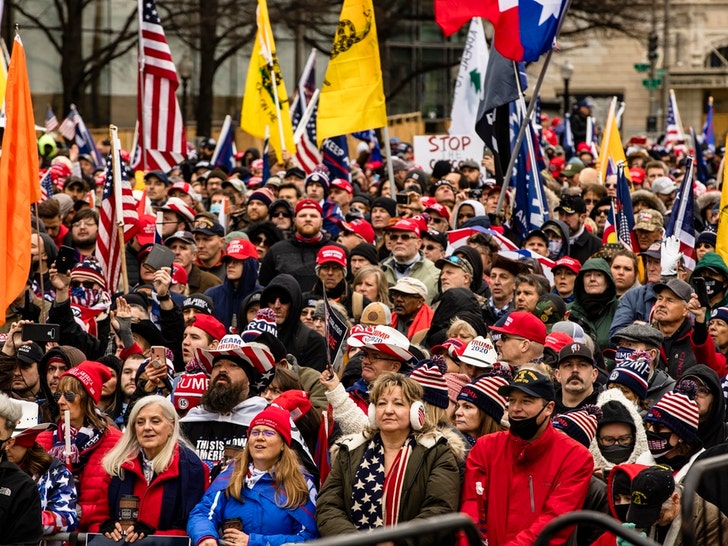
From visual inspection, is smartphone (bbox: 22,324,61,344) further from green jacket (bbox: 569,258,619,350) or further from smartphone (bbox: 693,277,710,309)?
smartphone (bbox: 693,277,710,309)

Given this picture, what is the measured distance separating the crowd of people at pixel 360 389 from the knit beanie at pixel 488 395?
1 cm

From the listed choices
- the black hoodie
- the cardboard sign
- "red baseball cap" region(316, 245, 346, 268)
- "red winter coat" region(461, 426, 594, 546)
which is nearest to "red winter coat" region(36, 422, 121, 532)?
"red winter coat" region(461, 426, 594, 546)

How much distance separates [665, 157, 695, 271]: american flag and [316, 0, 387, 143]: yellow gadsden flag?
3.71m

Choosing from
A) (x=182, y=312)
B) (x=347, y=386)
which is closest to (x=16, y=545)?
(x=347, y=386)

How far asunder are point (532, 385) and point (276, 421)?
1.22 m

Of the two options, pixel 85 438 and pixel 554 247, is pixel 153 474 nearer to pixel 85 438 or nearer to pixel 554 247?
pixel 85 438

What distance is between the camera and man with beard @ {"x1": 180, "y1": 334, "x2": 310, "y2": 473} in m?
8.06

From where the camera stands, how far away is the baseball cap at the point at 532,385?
23.1 feet

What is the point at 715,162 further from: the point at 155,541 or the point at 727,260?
the point at 155,541

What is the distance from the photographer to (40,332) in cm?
926

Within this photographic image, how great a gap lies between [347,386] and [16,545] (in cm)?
277

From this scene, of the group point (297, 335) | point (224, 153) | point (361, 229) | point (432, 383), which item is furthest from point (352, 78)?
point (432, 383)

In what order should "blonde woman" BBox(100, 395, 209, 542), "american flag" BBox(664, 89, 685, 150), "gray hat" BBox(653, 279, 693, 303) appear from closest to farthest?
"blonde woman" BBox(100, 395, 209, 542) < "gray hat" BBox(653, 279, 693, 303) < "american flag" BBox(664, 89, 685, 150)

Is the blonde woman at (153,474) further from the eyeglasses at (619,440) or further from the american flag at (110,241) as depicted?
the american flag at (110,241)
